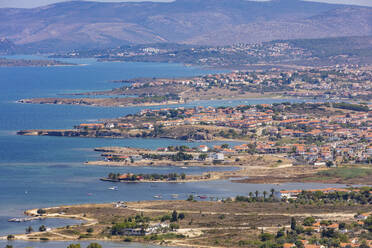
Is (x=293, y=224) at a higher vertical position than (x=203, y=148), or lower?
lower

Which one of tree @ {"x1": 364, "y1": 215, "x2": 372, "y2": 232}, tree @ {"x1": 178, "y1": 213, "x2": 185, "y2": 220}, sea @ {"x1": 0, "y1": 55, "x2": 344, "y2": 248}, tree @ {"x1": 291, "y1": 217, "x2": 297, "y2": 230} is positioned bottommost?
tree @ {"x1": 364, "y1": 215, "x2": 372, "y2": 232}

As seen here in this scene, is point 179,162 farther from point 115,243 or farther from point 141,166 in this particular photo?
point 115,243

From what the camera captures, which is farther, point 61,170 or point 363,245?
point 61,170

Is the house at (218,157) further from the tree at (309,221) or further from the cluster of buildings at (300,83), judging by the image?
the cluster of buildings at (300,83)

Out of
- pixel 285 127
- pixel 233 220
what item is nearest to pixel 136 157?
pixel 233 220

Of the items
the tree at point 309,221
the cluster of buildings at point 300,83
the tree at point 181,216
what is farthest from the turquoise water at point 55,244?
the cluster of buildings at point 300,83

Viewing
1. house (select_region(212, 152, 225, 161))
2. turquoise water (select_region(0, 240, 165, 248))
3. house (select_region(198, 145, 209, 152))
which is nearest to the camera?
turquoise water (select_region(0, 240, 165, 248))

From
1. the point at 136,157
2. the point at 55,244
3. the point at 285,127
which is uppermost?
the point at 285,127

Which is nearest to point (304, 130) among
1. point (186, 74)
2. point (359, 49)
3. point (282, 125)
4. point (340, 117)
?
point (282, 125)

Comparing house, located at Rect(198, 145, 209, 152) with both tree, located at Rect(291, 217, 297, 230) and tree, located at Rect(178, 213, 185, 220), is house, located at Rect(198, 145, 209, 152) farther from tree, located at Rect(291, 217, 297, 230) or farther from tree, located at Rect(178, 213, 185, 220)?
tree, located at Rect(291, 217, 297, 230)

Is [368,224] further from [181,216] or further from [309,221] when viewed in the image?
[181,216]

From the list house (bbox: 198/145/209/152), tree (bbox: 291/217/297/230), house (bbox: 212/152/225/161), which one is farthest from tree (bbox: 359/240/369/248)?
A: house (bbox: 198/145/209/152)
